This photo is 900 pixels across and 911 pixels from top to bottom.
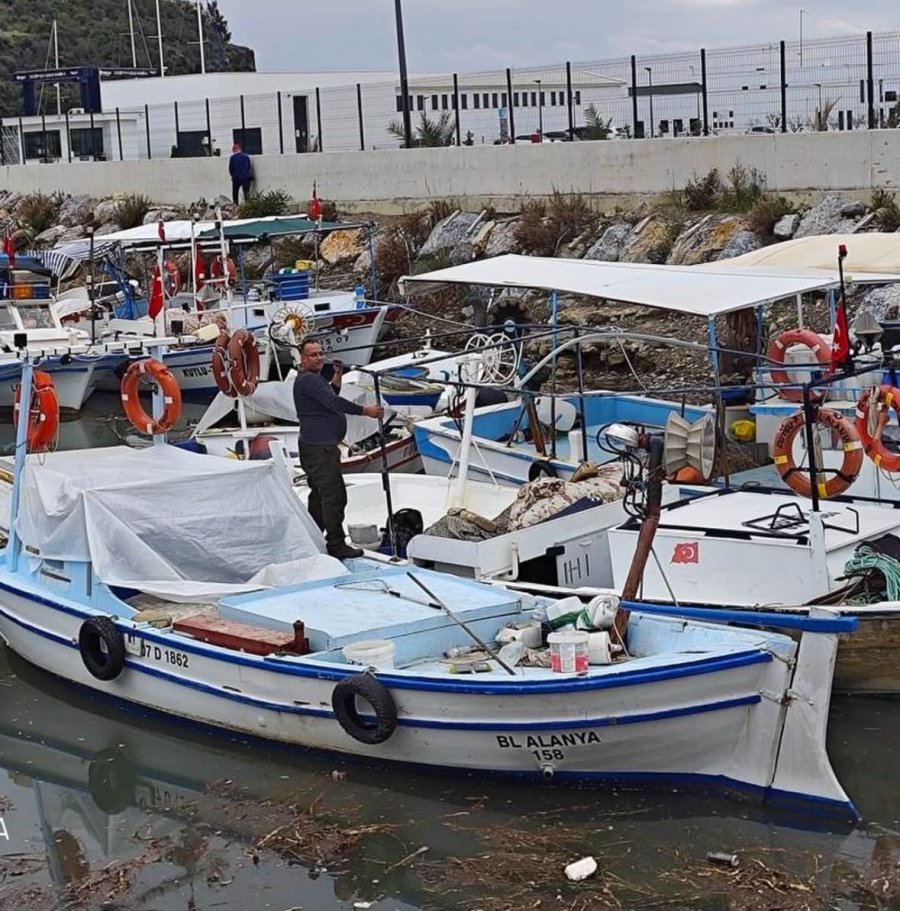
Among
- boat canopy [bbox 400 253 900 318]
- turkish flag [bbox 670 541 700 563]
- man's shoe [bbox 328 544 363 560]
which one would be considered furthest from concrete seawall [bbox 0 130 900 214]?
turkish flag [bbox 670 541 700 563]

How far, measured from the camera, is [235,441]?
61.4 ft

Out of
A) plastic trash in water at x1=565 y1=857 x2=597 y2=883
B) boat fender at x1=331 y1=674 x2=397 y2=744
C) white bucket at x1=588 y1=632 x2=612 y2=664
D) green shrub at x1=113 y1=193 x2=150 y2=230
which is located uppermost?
green shrub at x1=113 y1=193 x2=150 y2=230

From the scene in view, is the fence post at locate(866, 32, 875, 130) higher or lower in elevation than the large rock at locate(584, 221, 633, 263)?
higher

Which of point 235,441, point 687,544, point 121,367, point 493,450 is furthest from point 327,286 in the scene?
point 687,544

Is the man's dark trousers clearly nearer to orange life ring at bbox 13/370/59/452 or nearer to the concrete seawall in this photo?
orange life ring at bbox 13/370/59/452

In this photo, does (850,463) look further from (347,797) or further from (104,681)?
(104,681)

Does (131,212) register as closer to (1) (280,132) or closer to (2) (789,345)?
(1) (280,132)

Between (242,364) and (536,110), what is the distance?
90.9 feet

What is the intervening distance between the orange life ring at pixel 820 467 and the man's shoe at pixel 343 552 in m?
3.33

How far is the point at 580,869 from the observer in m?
9.13

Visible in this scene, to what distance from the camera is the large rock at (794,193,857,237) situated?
2630 cm

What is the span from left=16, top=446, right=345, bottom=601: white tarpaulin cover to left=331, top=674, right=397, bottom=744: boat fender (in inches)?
78.5

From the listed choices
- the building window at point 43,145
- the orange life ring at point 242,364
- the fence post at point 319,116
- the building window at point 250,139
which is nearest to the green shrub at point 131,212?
the fence post at point 319,116

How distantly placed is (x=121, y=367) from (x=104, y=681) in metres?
15.9
